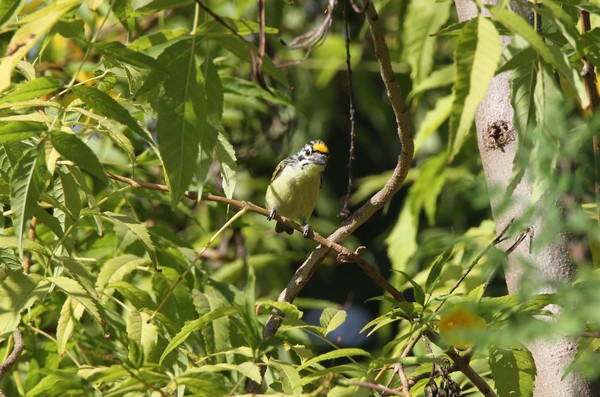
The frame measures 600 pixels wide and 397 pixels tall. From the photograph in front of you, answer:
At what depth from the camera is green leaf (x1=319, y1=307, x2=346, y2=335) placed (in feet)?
7.37

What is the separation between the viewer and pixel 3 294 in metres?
2.14

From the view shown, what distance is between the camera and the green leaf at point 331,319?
7.37ft

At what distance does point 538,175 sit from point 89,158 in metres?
1.01

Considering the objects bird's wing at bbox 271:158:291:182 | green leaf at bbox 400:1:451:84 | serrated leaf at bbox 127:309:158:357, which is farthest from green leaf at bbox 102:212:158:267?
bird's wing at bbox 271:158:291:182

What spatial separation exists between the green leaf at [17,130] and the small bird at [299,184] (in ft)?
10.8

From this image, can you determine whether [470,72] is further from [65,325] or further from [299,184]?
[299,184]

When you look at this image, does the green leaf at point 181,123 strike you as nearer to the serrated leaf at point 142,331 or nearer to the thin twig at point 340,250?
the thin twig at point 340,250

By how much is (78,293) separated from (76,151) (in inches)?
14.8

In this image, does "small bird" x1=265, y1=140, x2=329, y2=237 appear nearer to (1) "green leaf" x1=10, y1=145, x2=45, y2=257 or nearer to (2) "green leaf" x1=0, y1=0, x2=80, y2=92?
(1) "green leaf" x1=10, y1=145, x2=45, y2=257

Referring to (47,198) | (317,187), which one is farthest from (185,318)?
(317,187)

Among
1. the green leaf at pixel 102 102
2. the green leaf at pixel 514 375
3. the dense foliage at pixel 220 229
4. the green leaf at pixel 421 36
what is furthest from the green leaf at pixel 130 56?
the green leaf at pixel 421 36

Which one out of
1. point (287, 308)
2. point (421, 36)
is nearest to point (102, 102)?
point (287, 308)

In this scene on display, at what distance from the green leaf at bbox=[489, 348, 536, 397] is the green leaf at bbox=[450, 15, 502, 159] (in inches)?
32.9

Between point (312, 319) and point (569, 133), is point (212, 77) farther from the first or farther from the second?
point (312, 319)
